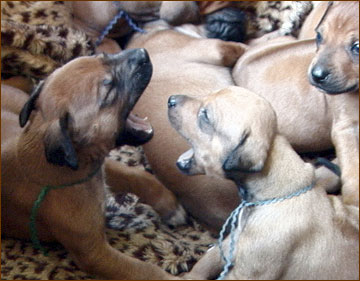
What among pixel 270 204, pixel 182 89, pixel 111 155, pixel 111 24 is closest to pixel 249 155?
pixel 270 204

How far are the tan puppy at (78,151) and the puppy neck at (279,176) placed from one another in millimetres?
556

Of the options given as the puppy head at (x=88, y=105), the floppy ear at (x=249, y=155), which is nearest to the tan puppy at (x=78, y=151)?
the puppy head at (x=88, y=105)

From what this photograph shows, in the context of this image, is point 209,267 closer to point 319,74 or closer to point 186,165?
point 186,165

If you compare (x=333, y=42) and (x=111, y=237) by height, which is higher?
(x=333, y=42)

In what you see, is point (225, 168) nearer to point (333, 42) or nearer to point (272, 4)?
point (333, 42)

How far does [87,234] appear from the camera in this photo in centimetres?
230

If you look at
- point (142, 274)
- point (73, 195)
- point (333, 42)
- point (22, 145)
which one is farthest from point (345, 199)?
point (22, 145)

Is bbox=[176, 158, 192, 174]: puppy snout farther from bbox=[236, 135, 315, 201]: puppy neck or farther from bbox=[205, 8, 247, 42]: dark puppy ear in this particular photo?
bbox=[205, 8, 247, 42]: dark puppy ear

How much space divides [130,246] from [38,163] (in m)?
0.58

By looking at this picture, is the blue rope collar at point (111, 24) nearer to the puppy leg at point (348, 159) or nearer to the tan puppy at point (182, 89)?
the tan puppy at point (182, 89)

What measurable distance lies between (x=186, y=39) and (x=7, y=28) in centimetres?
103

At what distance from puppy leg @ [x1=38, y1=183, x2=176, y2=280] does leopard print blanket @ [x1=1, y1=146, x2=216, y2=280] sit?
0.09m

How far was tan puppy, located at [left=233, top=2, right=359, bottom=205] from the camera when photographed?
7.70ft

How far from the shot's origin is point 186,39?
3309 mm
